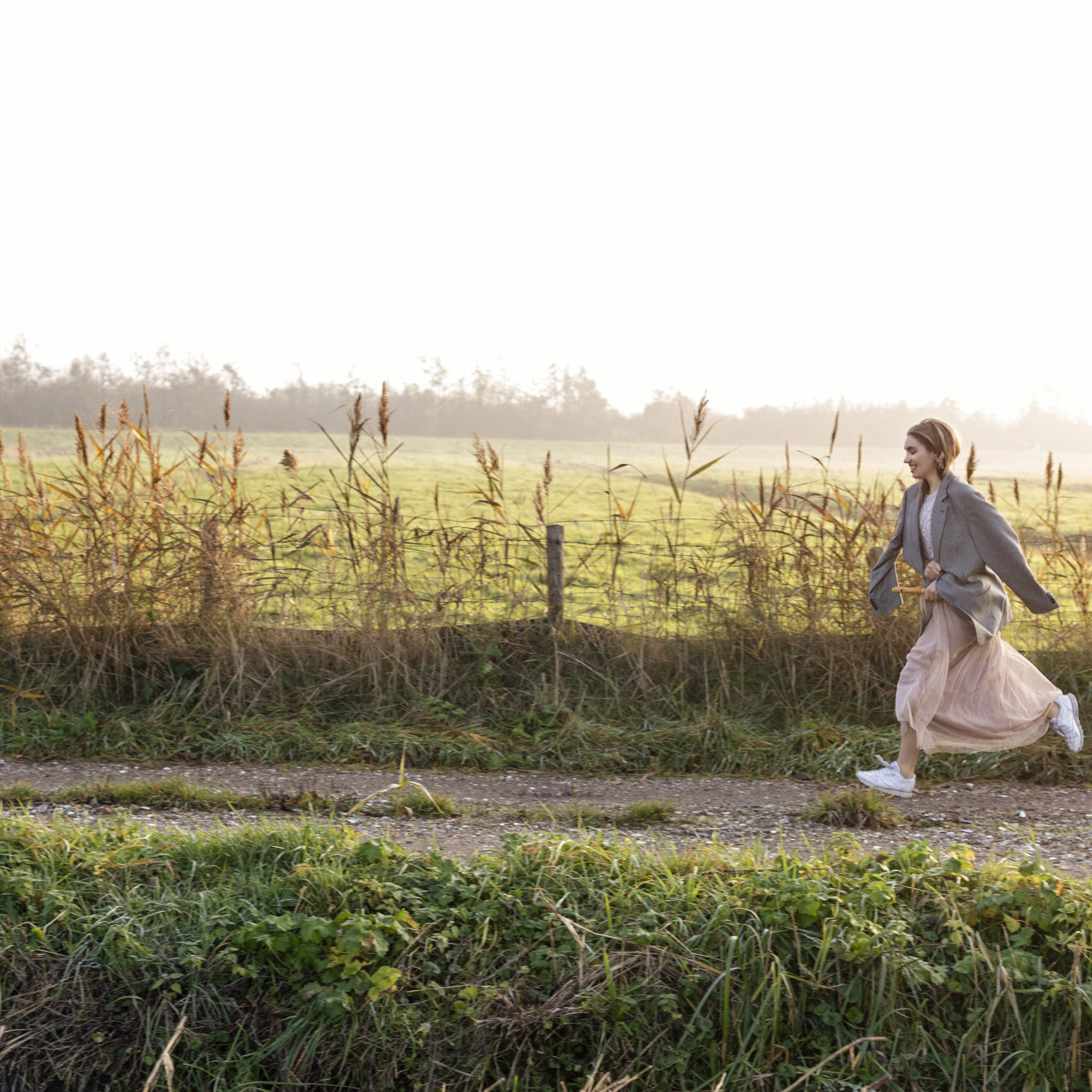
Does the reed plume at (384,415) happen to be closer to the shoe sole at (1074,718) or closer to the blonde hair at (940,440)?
the blonde hair at (940,440)

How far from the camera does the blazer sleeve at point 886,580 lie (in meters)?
5.24

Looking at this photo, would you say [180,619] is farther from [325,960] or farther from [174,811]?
[325,960]

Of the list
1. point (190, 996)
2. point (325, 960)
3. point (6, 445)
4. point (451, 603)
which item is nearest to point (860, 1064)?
point (325, 960)

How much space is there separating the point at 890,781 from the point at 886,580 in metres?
1.12

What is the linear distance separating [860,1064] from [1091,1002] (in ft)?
2.75

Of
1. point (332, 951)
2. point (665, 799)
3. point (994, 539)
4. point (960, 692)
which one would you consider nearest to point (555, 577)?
point (665, 799)

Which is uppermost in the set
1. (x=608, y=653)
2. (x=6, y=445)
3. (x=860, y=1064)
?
(x=6, y=445)

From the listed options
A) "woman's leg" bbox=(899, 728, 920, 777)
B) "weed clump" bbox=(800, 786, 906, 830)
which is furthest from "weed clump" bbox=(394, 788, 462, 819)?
"woman's leg" bbox=(899, 728, 920, 777)

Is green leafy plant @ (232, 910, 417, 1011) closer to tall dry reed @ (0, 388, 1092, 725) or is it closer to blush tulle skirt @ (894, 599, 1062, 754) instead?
tall dry reed @ (0, 388, 1092, 725)

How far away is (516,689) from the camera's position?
652 centimetres

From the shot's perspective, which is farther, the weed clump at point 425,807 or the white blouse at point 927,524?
the white blouse at point 927,524

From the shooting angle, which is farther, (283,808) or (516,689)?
(516,689)

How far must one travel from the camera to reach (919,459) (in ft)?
16.1

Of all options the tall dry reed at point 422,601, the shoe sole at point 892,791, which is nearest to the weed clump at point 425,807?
the tall dry reed at point 422,601
